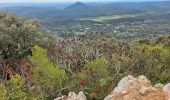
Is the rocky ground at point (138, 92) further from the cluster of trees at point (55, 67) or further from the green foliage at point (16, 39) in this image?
the green foliage at point (16, 39)

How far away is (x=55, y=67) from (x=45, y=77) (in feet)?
18.9

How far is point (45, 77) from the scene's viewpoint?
162 ft

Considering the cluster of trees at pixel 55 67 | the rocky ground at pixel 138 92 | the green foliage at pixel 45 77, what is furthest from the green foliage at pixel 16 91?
the rocky ground at pixel 138 92

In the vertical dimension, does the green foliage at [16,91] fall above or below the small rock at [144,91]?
below

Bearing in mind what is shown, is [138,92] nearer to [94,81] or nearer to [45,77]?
[94,81]

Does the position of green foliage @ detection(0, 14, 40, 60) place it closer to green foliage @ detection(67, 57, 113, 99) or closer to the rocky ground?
green foliage @ detection(67, 57, 113, 99)

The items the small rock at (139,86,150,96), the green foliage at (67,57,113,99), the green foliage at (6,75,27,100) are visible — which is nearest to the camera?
the small rock at (139,86,150,96)

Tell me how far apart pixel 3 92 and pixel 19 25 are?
2851cm

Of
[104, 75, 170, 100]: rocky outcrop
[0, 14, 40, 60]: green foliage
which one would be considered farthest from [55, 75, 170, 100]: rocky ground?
[0, 14, 40, 60]: green foliage

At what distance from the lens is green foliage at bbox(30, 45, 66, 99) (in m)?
45.7

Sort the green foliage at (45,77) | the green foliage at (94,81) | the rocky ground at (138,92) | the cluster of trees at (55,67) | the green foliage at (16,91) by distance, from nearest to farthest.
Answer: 1. the rocky ground at (138,92)
2. the green foliage at (16,91)
3. the green foliage at (94,81)
4. the cluster of trees at (55,67)
5. the green foliage at (45,77)

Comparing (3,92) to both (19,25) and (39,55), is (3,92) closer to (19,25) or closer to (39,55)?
(39,55)

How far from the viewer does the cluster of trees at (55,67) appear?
45094 millimetres

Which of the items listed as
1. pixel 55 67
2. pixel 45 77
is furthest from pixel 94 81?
pixel 55 67
